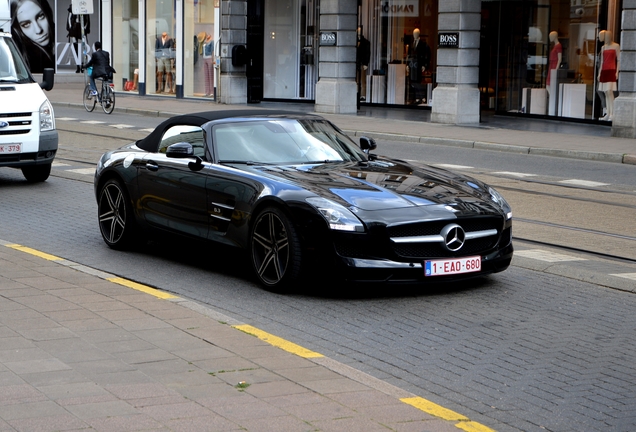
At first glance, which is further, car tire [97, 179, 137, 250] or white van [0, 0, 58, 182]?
white van [0, 0, 58, 182]

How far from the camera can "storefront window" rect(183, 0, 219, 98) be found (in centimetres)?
3566

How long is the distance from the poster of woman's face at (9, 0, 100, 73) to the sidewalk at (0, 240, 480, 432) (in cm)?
4257

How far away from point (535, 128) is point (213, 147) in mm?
18360

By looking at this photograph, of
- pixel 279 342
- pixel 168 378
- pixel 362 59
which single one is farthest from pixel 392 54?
pixel 168 378

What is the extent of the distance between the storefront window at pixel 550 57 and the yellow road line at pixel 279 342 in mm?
21474

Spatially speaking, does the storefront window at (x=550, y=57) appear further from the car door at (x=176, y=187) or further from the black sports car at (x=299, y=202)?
the car door at (x=176, y=187)

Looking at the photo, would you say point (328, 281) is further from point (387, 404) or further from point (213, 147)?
point (387, 404)

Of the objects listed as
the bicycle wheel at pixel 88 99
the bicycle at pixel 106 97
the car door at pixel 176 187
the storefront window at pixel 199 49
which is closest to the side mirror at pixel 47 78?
the car door at pixel 176 187

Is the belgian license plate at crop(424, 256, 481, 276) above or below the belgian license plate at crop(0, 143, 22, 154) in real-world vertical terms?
below

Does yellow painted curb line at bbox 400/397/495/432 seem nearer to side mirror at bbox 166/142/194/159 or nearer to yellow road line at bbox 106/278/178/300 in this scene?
yellow road line at bbox 106/278/178/300

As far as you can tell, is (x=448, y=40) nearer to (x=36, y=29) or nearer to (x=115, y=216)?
(x=115, y=216)

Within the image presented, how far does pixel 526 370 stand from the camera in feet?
20.1

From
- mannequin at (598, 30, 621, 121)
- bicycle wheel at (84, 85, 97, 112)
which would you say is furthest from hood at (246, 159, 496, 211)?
bicycle wheel at (84, 85, 97, 112)

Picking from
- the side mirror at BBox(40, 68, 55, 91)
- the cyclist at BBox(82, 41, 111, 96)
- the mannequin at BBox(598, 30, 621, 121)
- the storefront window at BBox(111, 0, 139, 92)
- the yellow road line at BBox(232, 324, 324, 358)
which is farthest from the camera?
the storefront window at BBox(111, 0, 139, 92)
